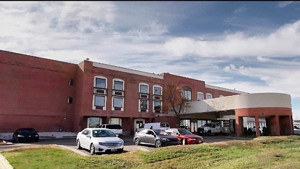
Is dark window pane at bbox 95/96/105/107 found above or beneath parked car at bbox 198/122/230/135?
above

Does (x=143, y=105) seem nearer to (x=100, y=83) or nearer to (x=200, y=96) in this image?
(x=100, y=83)

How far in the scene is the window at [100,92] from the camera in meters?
38.7

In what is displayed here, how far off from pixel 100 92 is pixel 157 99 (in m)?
10.9

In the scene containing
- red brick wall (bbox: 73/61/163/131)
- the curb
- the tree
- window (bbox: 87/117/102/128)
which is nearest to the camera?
the curb

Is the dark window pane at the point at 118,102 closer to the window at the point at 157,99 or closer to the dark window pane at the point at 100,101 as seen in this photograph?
the dark window pane at the point at 100,101

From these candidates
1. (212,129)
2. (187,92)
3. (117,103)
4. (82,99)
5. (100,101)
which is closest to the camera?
(82,99)

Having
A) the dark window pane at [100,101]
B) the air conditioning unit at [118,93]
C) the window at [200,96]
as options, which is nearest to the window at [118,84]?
the air conditioning unit at [118,93]

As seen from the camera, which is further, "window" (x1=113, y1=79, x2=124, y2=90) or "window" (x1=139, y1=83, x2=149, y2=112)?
"window" (x1=139, y1=83, x2=149, y2=112)

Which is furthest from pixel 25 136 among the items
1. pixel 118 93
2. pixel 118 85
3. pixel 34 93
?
pixel 118 85

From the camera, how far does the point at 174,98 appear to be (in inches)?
1799

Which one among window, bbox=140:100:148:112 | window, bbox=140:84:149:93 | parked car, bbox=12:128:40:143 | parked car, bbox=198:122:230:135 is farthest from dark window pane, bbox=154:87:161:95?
parked car, bbox=12:128:40:143

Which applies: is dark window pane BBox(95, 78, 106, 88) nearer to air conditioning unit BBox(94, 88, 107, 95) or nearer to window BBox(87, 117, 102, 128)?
air conditioning unit BBox(94, 88, 107, 95)

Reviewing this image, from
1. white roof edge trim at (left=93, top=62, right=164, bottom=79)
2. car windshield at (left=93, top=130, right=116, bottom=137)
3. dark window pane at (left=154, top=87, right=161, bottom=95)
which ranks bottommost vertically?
car windshield at (left=93, top=130, right=116, bottom=137)

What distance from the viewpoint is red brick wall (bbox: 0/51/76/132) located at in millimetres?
33625
